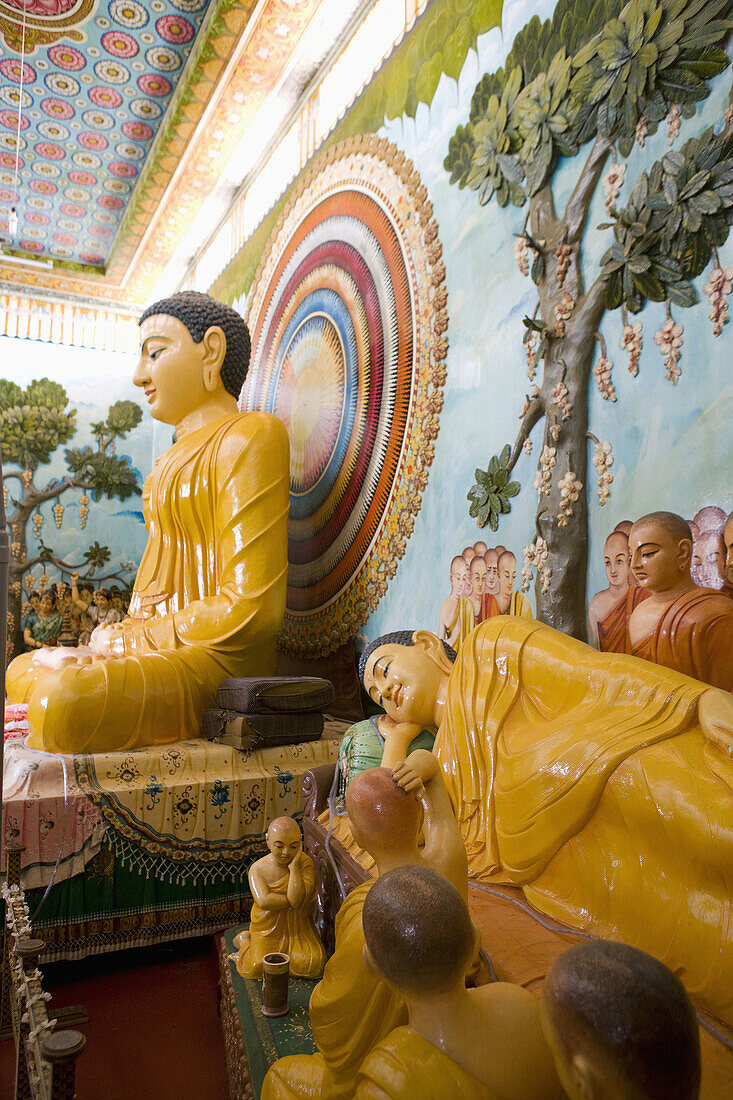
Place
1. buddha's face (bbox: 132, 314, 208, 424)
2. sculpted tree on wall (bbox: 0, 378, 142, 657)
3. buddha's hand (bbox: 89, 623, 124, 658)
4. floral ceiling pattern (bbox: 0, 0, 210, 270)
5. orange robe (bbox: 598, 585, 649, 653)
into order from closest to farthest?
orange robe (bbox: 598, 585, 649, 653) < buddha's hand (bbox: 89, 623, 124, 658) < buddha's face (bbox: 132, 314, 208, 424) < floral ceiling pattern (bbox: 0, 0, 210, 270) < sculpted tree on wall (bbox: 0, 378, 142, 657)

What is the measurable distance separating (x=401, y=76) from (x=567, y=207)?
153 cm

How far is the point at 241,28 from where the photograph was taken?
12.4 feet

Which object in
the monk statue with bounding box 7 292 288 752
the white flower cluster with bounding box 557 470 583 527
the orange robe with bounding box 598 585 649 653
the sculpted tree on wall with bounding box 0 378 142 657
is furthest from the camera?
the sculpted tree on wall with bounding box 0 378 142 657

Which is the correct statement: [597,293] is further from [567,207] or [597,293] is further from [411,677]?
[411,677]

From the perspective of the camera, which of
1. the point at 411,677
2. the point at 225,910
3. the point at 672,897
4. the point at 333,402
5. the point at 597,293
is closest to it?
the point at 672,897

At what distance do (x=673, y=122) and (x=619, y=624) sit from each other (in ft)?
4.08

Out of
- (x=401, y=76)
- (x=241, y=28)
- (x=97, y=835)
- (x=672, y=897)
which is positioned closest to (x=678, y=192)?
(x=672, y=897)

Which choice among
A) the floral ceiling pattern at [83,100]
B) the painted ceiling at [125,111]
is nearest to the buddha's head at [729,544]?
the painted ceiling at [125,111]

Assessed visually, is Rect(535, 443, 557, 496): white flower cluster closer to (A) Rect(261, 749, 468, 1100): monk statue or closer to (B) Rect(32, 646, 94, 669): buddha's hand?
(A) Rect(261, 749, 468, 1100): monk statue

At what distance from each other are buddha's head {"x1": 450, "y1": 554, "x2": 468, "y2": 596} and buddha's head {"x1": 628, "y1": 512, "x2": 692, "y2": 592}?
3.14 feet

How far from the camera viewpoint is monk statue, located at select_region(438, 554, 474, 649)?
8.33 ft

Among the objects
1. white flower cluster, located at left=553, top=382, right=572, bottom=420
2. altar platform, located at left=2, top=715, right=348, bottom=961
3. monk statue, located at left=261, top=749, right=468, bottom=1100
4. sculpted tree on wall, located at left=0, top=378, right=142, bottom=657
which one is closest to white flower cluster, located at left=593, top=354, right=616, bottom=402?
white flower cluster, located at left=553, top=382, right=572, bottom=420

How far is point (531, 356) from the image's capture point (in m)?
2.28

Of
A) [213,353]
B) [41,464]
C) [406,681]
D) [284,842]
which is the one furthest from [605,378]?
[41,464]
